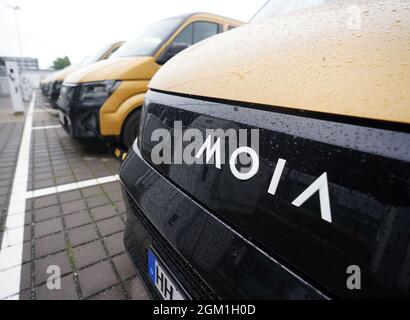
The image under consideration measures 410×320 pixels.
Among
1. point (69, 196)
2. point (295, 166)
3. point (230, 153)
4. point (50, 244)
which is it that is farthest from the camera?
point (69, 196)

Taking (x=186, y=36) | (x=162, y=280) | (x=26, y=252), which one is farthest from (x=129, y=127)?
(x=162, y=280)

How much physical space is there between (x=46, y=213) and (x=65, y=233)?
1.53 ft

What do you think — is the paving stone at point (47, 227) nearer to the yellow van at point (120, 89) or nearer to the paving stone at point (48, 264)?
the paving stone at point (48, 264)

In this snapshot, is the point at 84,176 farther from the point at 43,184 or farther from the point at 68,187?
the point at 43,184

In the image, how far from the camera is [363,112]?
510mm

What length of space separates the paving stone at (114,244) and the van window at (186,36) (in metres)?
2.75

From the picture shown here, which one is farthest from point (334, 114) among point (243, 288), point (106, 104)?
point (106, 104)

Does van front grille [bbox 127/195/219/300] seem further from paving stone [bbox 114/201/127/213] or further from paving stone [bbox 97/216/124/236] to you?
paving stone [bbox 114/201/127/213]

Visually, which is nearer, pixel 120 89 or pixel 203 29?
pixel 120 89

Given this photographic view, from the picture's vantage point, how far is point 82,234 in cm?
203

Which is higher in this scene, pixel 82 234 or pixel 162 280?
pixel 162 280

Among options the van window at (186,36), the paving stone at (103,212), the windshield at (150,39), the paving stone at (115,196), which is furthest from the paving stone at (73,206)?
the van window at (186,36)
